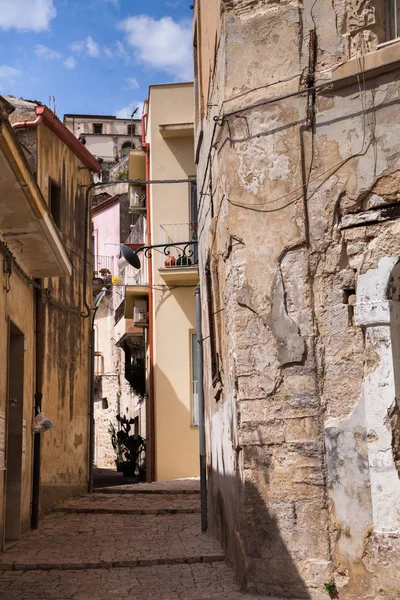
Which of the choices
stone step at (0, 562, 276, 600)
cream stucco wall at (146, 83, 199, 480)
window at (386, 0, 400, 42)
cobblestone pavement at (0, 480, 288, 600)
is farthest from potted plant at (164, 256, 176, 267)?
window at (386, 0, 400, 42)

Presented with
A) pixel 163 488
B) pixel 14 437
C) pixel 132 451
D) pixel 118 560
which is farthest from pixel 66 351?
pixel 132 451

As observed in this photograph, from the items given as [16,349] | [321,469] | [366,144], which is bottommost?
[321,469]

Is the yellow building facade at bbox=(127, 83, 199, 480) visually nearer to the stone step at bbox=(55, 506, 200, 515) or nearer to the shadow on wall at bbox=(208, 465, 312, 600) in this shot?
the stone step at bbox=(55, 506, 200, 515)

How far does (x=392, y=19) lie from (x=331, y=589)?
181 inches

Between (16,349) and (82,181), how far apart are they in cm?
647

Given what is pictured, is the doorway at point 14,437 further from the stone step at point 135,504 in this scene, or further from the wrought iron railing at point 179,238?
the wrought iron railing at point 179,238

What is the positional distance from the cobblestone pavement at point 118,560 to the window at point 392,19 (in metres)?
4.67

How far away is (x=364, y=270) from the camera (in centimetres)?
704

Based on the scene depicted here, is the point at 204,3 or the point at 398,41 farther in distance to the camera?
the point at 204,3

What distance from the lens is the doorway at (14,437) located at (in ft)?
35.4

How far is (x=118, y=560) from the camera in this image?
348 inches

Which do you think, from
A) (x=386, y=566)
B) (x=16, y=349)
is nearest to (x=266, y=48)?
(x=386, y=566)

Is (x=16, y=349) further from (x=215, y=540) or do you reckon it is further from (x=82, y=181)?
(x=82, y=181)

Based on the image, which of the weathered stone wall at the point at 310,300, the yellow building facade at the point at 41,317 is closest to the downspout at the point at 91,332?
the yellow building facade at the point at 41,317
